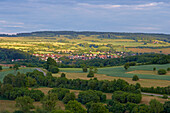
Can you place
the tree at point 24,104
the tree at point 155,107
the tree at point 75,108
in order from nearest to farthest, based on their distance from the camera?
the tree at point 75,108 → the tree at point 155,107 → the tree at point 24,104

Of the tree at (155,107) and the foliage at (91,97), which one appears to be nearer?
the tree at (155,107)

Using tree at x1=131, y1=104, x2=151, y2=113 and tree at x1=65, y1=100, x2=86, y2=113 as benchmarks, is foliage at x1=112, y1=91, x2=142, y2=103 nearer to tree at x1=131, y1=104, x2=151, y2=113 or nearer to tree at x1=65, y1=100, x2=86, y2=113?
tree at x1=131, y1=104, x2=151, y2=113

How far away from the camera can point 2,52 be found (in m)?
138

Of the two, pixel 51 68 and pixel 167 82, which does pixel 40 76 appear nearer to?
pixel 51 68

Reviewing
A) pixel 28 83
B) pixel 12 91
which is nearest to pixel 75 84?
pixel 28 83

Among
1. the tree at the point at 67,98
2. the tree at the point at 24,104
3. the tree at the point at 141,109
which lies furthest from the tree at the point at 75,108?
the tree at the point at 67,98

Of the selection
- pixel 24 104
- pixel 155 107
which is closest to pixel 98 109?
pixel 155 107

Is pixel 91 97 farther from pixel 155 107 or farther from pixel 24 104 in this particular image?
pixel 155 107

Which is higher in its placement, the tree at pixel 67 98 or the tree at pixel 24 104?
the tree at pixel 24 104

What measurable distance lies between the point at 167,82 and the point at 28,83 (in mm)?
32696

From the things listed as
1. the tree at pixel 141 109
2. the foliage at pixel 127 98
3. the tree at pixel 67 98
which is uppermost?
the tree at pixel 141 109

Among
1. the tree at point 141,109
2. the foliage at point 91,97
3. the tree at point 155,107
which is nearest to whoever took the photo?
the tree at point 141,109

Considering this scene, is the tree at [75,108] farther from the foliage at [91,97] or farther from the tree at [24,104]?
the foliage at [91,97]

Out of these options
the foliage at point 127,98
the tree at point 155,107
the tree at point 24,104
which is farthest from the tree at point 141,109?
the tree at point 24,104
